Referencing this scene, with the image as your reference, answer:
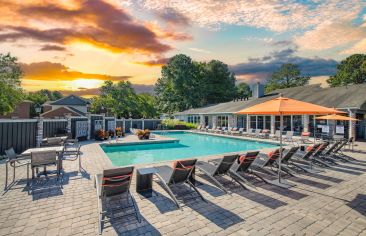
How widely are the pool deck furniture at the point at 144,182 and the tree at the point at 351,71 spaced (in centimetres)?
5330

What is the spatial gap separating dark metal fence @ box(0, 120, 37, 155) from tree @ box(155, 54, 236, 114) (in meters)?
40.7

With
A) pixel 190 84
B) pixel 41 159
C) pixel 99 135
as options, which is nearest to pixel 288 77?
pixel 190 84

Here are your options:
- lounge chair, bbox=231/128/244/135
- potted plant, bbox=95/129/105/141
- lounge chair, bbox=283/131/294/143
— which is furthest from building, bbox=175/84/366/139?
potted plant, bbox=95/129/105/141

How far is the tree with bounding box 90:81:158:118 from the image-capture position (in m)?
53.0

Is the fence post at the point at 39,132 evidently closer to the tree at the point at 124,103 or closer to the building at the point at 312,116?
the building at the point at 312,116

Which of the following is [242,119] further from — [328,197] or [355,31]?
[328,197]

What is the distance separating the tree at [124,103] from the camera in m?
53.0

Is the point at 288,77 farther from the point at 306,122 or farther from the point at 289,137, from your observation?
the point at 289,137

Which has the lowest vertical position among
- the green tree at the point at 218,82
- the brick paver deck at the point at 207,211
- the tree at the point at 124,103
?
the brick paver deck at the point at 207,211

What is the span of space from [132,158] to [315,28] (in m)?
16.5

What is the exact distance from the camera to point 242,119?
27.7 m

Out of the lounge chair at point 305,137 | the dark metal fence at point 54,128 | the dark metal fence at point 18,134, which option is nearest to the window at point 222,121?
the lounge chair at point 305,137

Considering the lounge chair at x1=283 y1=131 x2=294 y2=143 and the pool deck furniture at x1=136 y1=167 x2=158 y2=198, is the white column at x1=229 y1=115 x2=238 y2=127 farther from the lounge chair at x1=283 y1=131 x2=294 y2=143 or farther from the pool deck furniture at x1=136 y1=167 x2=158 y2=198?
the pool deck furniture at x1=136 y1=167 x2=158 y2=198

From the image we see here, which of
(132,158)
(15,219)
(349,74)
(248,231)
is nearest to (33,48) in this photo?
(132,158)
